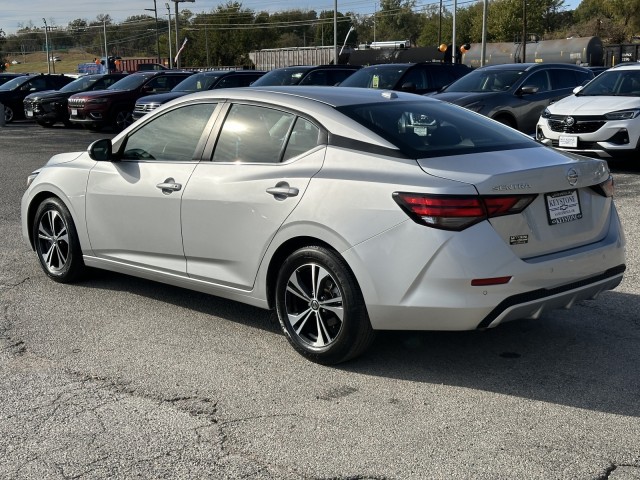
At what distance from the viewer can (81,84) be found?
2702 cm

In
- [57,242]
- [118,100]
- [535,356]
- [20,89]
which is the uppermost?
[20,89]

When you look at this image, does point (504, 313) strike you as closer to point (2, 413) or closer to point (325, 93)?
point (325, 93)

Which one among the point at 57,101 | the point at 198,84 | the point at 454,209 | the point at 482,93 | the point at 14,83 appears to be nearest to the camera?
the point at 454,209

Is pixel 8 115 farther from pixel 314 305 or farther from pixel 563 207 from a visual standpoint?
pixel 563 207

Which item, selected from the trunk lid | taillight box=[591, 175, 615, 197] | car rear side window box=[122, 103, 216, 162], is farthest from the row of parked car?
car rear side window box=[122, 103, 216, 162]

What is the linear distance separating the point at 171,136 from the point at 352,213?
6.19 feet

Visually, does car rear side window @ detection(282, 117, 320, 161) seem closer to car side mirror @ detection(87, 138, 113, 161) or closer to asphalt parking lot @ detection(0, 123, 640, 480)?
asphalt parking lot @ detection(0, 123, 640, 480)

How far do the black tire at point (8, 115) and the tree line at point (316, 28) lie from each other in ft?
164

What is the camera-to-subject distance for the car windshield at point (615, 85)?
42.7 ft

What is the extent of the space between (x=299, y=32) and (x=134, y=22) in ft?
110

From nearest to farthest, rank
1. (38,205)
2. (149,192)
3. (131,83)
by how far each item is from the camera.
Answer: (149,192), (38,205), (131,83)

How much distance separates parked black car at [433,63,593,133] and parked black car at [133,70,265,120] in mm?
7985

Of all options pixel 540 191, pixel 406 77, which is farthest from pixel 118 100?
pixel 540 191

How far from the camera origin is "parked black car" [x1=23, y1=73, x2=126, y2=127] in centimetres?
2620
